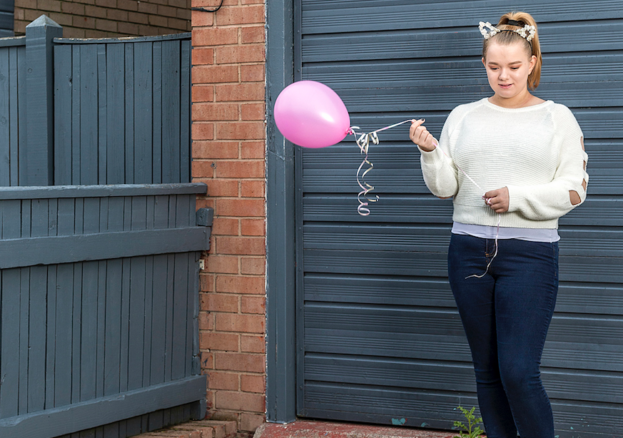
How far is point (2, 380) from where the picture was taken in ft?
9.52

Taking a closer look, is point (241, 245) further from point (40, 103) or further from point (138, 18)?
point (138, 18)

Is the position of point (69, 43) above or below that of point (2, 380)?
above

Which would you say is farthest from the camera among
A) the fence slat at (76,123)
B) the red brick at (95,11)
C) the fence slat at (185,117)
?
the red brick at (95,11)

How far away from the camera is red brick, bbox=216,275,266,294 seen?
3605mm

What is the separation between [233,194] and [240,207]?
0.26 feet

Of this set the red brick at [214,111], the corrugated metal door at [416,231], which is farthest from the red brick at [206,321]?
the red brick at [214,111]

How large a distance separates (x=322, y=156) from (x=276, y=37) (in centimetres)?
66

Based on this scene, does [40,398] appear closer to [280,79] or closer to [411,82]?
[280,79]

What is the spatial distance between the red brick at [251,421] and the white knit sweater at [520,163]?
1.67 metres

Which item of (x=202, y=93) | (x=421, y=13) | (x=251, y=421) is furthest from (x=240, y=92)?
(x=251, y=421)

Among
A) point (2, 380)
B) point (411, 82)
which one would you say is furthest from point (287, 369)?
point (411, 82)

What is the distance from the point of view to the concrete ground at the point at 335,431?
3443 millimetres

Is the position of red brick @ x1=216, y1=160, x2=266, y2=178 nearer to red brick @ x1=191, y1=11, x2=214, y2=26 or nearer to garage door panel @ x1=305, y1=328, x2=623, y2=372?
red brick @ x1=191, y1=11, x2=214, y2=26

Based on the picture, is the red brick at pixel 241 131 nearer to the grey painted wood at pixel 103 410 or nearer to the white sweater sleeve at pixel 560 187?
the grey painted wood at pixel 103 410
